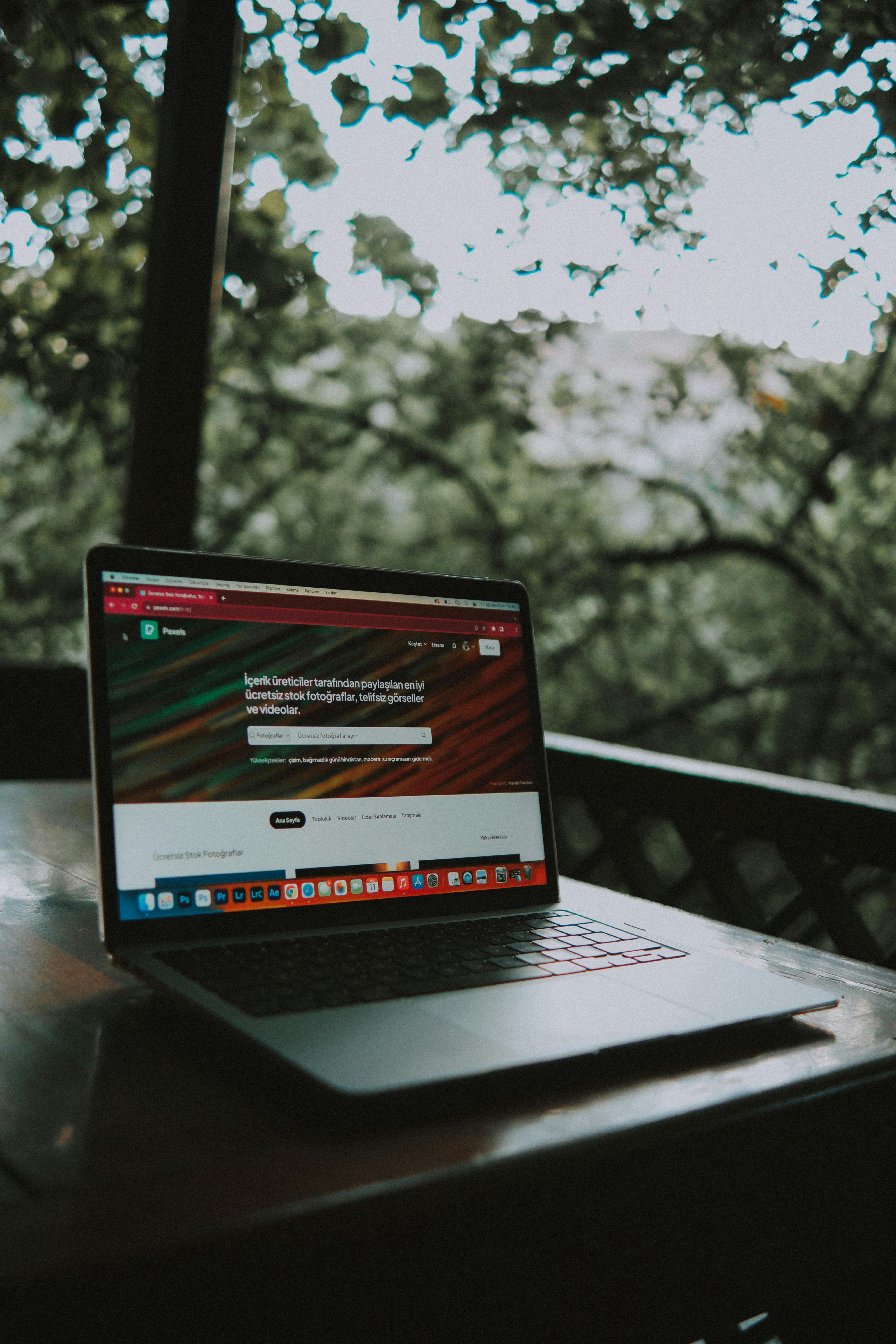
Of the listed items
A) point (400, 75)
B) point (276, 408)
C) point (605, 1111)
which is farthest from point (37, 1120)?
point (276, 408)

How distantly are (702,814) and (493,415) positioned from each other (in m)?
2.82

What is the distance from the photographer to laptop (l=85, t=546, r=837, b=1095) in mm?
626

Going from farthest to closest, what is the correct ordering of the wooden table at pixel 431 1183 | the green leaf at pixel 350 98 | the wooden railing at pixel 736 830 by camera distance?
the green leaf at pixel 350 98 < the wooden railing at pixel 736 830 < the wooden table at pixel 431 1183

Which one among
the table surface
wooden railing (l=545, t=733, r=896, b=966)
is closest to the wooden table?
the table surface

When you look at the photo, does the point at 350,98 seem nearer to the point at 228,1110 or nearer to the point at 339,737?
the point at 339,737

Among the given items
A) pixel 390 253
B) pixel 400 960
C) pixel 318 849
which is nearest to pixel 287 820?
pixel 318 849

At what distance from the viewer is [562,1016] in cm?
63

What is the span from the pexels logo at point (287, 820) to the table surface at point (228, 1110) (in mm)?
161

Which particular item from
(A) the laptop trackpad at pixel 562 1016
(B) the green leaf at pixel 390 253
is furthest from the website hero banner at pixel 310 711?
(B) the green leaf at pixel 390 253

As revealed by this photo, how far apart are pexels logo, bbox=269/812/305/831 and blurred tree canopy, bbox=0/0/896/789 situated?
4.25ft

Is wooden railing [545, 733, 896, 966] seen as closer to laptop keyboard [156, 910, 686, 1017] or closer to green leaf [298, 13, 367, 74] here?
laptop keyboard [156, 910, 686, 1017]

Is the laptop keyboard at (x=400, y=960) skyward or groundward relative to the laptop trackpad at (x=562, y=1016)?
skyward

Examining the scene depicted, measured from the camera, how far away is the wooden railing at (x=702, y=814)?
1.22 m

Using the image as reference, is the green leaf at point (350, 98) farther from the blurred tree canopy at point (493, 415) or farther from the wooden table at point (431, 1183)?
the wooden table at point (431, 1183)
